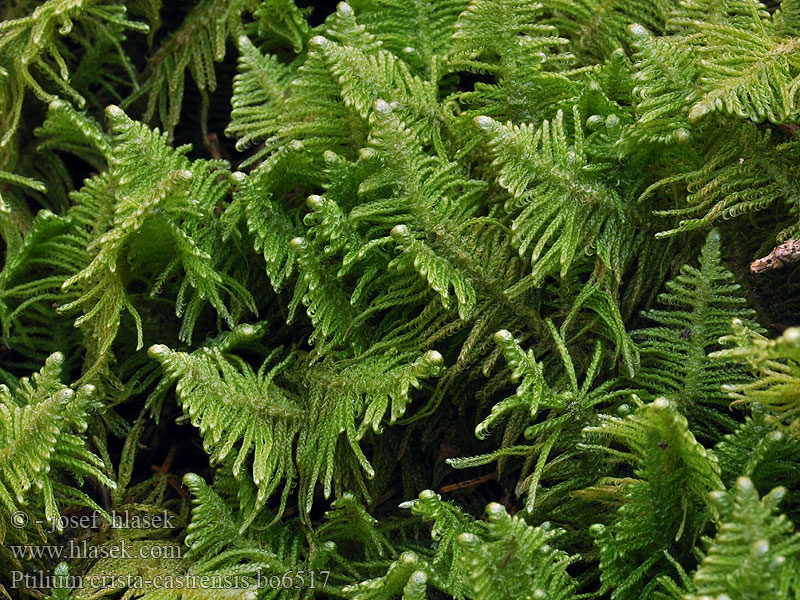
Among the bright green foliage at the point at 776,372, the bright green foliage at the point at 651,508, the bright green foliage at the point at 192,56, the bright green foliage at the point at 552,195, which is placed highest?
the bright green foliage at the point at 192,56

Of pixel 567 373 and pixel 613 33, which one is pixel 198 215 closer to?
pixel 567 373

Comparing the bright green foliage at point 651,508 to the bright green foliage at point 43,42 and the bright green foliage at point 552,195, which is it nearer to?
the bright green foliage at point 552,195

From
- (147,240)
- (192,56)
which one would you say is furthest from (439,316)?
(192,56)

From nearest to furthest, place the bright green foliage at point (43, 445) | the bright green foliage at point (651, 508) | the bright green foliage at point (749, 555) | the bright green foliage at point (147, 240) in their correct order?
1. the bright green foliage at point (749, 555)
2. the bright green foliage at point (651, 508)
3. the bright green foliage at point (43, 445)
4. the bright green foliage at point (147, 240)

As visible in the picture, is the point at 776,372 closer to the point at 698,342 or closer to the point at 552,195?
the point at 698,342

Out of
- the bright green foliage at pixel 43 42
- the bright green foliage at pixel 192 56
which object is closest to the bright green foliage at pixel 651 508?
the bright green foliage at pixel 192 56

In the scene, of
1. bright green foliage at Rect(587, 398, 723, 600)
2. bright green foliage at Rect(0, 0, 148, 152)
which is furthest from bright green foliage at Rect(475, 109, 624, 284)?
bright green foliage at Rect(0, 0, 148, 152)

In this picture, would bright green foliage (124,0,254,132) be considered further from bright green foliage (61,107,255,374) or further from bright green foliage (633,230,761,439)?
bright green foliage (633,230,761,439)
